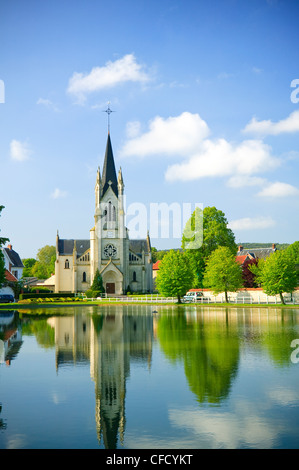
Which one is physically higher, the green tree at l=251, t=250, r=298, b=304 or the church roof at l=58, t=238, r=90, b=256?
the church roof at l=58, t=238, r=90, b=256

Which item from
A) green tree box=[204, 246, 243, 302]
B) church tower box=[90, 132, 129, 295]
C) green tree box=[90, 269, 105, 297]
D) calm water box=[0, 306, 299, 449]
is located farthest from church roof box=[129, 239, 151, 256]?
calm water box=[0, 306, 299, 449]

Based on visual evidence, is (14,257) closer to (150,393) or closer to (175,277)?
(175,277)

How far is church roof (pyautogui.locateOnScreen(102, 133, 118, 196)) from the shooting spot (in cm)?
8857

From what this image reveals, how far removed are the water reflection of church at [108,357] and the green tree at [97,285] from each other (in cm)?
4645

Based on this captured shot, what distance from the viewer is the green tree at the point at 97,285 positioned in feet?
249

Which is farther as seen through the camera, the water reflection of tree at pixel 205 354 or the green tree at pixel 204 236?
the green tree at pixel 204 236

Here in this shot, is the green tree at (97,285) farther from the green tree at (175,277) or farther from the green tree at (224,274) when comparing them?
the green tree at (224,274)

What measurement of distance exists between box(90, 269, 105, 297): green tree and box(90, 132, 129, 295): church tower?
3333mm

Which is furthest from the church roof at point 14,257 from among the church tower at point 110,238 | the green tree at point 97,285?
the green tree at point 97,285

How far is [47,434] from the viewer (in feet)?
28.9

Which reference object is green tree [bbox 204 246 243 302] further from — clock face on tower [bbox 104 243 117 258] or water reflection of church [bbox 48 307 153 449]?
clock face on tower [bbox 104 243 117 258]

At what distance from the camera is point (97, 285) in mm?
77875

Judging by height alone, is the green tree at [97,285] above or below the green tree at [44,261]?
below
